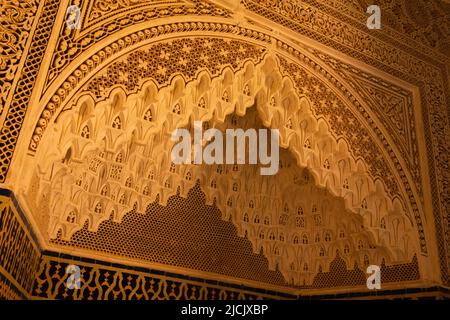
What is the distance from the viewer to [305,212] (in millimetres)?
4750

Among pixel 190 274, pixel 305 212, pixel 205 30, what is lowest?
pixel 190 274

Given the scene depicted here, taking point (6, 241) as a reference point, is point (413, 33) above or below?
above

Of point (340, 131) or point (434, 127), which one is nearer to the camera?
point (340, 131)

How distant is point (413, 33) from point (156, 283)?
2.78 m

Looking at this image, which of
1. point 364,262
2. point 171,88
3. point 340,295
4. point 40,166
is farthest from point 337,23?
point 40,166

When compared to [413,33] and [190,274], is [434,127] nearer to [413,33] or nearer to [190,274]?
[413,33]
